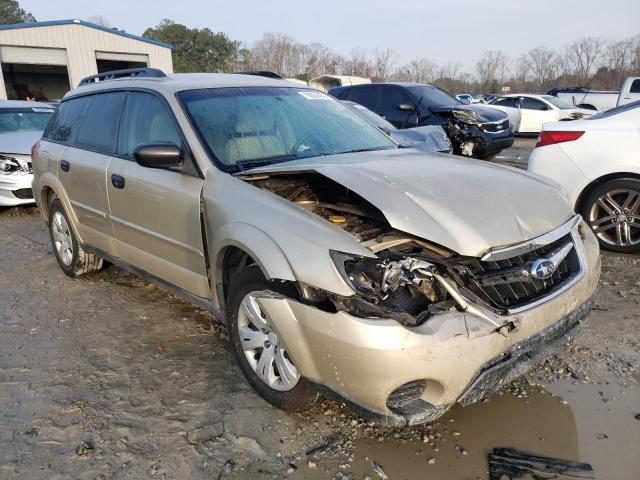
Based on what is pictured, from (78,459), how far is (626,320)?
3509 mm

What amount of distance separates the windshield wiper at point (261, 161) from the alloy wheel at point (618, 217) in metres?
3.22

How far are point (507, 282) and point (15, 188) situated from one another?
760 centimetres

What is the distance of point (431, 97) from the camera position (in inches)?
382

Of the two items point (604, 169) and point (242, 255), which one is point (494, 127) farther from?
point (242, 255)

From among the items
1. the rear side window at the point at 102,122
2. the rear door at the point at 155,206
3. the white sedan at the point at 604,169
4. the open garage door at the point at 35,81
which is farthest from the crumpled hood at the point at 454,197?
the open garage door at the point at 35,81

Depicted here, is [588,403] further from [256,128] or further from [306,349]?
[256,128]

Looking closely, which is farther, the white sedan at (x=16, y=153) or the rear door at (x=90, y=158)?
the white sedan at (x=16, y=153)

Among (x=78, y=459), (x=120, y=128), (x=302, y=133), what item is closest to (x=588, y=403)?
(x=302, y=133)

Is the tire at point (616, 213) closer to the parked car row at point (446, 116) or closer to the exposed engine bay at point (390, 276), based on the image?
the exposed engine bay at point (390, 276)

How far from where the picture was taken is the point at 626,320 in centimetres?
353

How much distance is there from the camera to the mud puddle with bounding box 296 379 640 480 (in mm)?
2205

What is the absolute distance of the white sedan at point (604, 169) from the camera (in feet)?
15.1

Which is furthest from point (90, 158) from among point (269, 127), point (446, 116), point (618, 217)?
point (446, 116)

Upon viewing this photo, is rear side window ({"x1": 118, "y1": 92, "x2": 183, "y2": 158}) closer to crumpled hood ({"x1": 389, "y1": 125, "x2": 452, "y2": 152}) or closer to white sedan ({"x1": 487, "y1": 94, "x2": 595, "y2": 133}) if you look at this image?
crumpled hood ({"x1": 389, "y1": 125, "x2": 452, "y2": 152})
